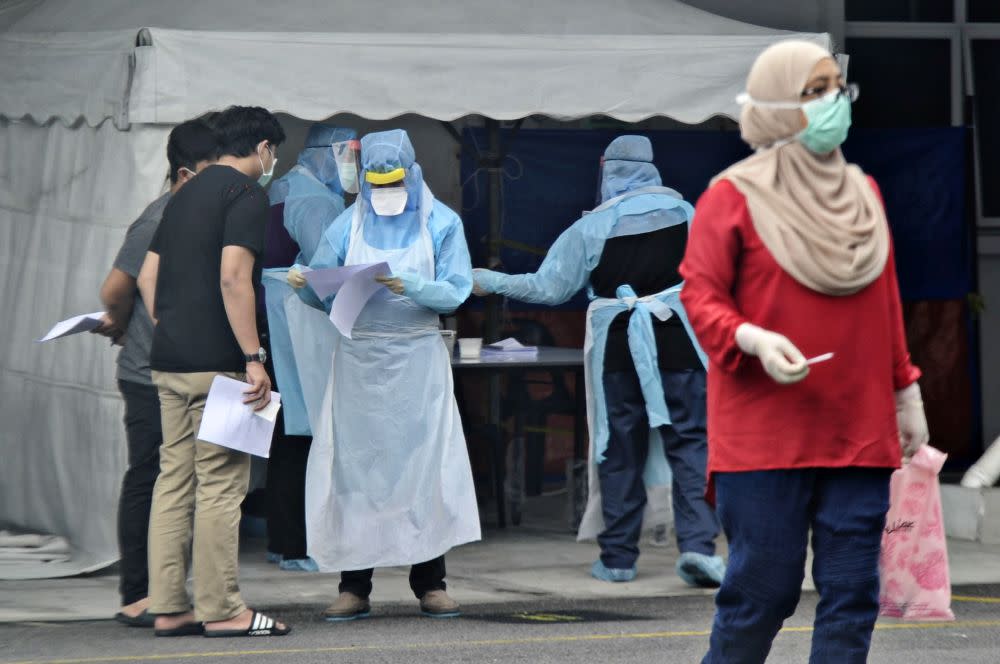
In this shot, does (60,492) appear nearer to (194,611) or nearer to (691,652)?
(194,611)

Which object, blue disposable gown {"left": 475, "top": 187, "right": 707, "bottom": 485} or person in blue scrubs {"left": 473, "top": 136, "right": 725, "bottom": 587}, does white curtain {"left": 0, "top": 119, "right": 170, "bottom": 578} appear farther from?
person in blue scrubs {"left": 473, "top": 136, "right": 725, "bottom": 587}

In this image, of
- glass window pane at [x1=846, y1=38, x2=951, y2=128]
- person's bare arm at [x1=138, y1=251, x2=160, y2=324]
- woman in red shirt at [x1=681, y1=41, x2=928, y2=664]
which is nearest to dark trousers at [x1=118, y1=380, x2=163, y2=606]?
person's bare arm at [x1=138, y1=251, x2=160, y2=324]

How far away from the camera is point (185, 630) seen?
240 inches

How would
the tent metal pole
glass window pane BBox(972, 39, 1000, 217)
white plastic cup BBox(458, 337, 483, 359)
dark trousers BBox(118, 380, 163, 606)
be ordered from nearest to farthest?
dark trousers BBox(118, 380, 163, 606)
white plastic cup BBox(458, 337, 483, 359)
the tent metal pole
glass window pane BBox(972, 39, 1000, 217)

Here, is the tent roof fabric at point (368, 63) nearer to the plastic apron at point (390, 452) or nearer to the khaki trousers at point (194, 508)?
the plastic apron at point (390, 452)

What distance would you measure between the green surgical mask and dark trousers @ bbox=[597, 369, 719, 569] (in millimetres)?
3402

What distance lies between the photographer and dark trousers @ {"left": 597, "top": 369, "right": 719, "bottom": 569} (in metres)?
7.16

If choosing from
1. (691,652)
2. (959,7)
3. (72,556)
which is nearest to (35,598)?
(72,556)

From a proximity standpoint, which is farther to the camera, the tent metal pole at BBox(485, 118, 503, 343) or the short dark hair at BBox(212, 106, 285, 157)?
the tent metal pole at BBox(485, 118, 503, 343)

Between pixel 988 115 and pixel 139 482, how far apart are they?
6988 mm

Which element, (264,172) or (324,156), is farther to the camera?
(324,156)

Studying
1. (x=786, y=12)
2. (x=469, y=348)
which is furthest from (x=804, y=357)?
(x=786, y=12)

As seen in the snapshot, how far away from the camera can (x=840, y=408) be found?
384 centimetres

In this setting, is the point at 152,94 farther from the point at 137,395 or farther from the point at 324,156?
the point at 137,395
